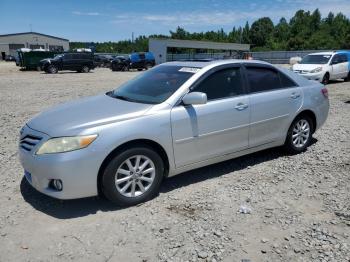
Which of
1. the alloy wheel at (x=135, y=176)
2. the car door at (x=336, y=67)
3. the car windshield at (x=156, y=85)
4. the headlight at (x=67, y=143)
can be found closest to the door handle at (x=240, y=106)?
the car windshield at (x=156, y=85)

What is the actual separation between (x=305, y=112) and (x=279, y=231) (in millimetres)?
2811

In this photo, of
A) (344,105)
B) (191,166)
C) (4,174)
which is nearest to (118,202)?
(191,166)

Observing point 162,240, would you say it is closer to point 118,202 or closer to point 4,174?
point 118,202

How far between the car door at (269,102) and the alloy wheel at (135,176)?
1.69 metres

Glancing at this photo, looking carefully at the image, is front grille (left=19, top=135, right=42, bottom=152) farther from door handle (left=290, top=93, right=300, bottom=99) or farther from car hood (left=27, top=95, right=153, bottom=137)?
door handle (left=290, top=93, right=300, bottom=99)

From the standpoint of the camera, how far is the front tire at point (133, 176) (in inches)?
151

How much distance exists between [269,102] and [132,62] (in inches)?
1233

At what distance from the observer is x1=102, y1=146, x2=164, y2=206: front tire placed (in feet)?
12.6

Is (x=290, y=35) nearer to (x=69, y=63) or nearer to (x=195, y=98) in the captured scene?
(x=69, y=63)

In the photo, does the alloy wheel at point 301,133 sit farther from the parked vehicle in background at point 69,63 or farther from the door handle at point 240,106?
the parked vehicle in background at point 69,63

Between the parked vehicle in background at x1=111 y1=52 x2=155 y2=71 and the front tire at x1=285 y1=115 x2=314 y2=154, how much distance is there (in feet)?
101

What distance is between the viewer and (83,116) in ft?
13.3

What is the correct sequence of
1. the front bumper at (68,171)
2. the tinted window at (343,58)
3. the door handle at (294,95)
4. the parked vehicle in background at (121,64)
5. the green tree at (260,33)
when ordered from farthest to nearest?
the green tree at (260,33), the parked vehicle in background at (121,64), the tinted window at (343,58), the door handle at (294,95), the front bumper at (68,171)

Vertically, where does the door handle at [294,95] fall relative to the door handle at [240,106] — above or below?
above
